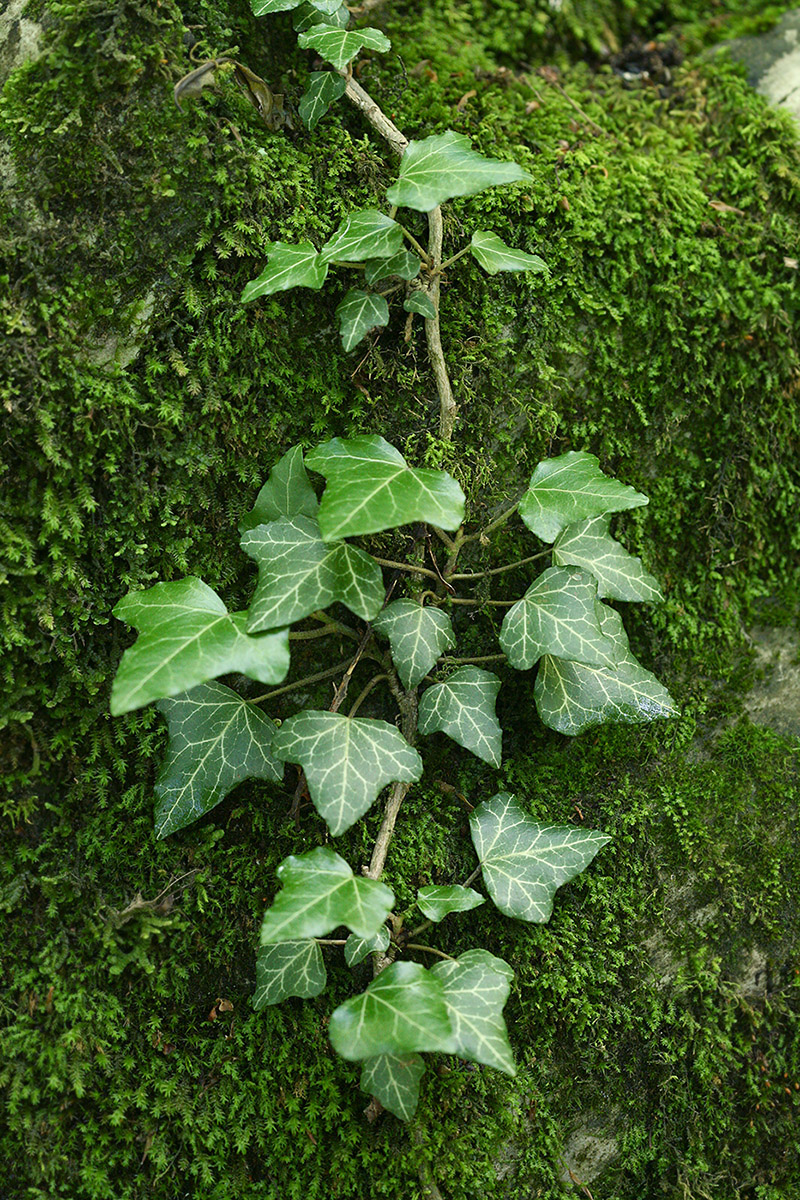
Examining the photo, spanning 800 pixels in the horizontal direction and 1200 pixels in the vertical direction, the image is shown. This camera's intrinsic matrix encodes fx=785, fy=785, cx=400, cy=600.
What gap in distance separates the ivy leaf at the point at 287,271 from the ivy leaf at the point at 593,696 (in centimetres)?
106

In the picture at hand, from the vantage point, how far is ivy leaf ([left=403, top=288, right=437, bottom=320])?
1966 mm

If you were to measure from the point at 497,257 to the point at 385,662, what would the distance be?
1.04 m

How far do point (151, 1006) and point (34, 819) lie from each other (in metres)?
0.50

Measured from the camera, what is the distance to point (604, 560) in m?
2.00

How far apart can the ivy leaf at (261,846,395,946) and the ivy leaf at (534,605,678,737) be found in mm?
628

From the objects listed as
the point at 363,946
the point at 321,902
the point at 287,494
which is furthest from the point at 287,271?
the point at 363,946

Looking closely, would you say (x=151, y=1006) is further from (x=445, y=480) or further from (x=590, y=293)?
(x=590, y=293)

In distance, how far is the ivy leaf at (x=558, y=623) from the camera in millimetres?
1793

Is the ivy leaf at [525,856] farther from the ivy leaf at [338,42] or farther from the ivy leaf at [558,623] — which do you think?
the ivy leaf at [338,42]

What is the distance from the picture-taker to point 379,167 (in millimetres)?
2088

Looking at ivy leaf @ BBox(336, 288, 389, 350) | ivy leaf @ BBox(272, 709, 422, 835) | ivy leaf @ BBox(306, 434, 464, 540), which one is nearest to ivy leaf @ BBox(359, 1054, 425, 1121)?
ivy leaf @ BBox(272, 709, 422, 835)

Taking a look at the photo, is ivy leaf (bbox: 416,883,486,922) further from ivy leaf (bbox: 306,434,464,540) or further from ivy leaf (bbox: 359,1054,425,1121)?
ivy leaf (bbox: 306,434,464,540)

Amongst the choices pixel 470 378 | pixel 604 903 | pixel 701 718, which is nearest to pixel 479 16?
pixel 470 378

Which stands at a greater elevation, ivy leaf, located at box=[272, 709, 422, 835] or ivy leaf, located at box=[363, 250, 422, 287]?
ivy leaf, located at box=[363, 250, 422, 287]
